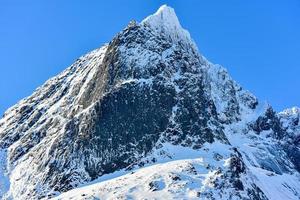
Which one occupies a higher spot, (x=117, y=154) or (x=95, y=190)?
(x=117, y=154)

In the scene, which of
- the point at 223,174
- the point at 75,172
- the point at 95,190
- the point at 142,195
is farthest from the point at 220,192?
the point at 75,172

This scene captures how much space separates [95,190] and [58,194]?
14.0 m

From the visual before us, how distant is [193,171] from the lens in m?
184

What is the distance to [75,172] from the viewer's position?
197375 mm

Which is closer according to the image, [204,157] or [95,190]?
[95,190]

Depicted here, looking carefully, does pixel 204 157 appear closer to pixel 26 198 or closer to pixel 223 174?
pixel 223 174

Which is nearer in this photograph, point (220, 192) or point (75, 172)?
point (220, 192)

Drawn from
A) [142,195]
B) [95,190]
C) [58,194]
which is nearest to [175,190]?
Result: [142,195]

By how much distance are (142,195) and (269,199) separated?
4180cm

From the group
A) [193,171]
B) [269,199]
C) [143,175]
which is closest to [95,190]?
[143,175]

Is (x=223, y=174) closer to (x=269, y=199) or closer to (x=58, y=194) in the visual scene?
(x=269, y=199)

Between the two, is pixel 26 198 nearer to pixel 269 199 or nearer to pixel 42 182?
pixel 42 182

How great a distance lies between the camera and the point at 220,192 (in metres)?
176

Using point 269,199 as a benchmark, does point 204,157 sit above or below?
above
